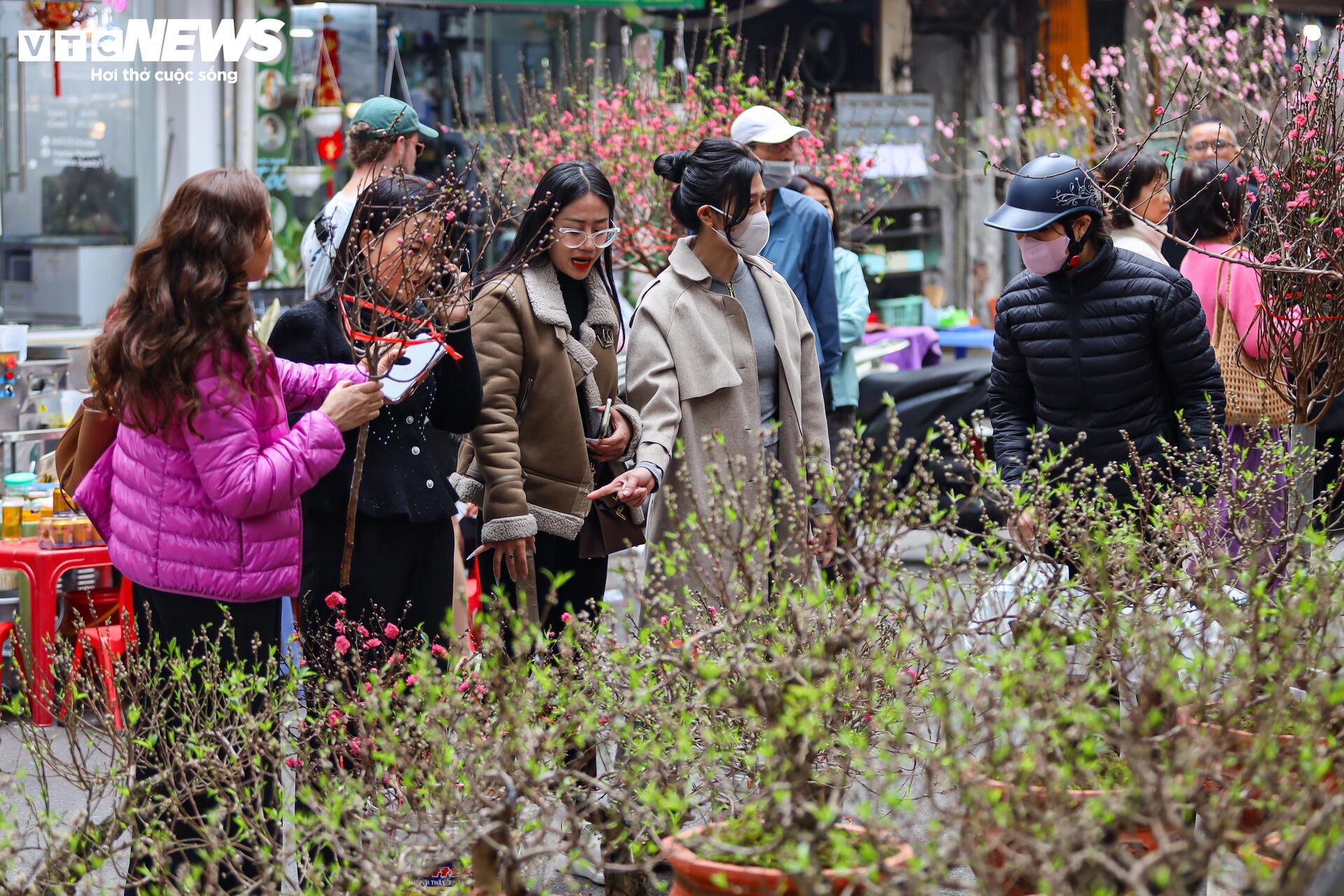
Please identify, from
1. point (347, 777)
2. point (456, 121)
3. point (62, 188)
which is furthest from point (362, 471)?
point (456, 121)

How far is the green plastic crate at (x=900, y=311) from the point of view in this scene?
47.5 ft

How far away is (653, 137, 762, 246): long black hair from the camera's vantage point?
4363 millimetres

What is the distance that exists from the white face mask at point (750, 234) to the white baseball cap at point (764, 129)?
163cm

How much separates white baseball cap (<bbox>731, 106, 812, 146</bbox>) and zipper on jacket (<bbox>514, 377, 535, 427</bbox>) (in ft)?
6.97

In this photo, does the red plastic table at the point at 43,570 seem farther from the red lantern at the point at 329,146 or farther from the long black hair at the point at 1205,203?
the red lantern at the point at 329,146

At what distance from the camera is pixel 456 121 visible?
39.4ft

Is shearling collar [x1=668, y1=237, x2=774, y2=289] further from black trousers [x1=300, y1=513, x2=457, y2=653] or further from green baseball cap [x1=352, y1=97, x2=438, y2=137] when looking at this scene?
green baseball cap [x1=352, y1=97, x2=438, y2=137]

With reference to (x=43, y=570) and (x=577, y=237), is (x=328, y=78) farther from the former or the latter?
(x=577, y=237)

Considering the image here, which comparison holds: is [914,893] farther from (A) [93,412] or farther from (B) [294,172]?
(B) [294,172]

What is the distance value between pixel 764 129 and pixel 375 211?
2602 millimetres

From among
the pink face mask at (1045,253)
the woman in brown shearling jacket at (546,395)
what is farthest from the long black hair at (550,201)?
the pink face mask at (1045,253)

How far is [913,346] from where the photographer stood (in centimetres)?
1100

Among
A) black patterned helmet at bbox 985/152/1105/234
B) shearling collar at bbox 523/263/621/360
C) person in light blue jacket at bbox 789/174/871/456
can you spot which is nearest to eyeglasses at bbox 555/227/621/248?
shearling collar at bbox 523/263/621/360

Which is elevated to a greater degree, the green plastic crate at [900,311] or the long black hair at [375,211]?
the long black hair at [375,211]
